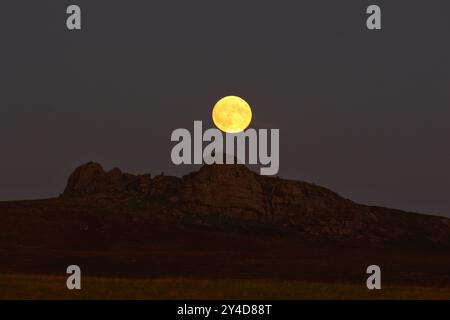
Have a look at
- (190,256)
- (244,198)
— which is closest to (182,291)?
(190,256)

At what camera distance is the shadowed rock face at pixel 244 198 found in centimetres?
13238

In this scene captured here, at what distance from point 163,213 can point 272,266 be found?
50.5m

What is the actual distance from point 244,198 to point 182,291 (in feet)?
340

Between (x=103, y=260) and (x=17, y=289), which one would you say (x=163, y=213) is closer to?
(x=103, y=260)

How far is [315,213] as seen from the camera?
14050cm

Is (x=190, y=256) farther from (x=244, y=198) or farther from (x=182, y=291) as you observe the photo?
(x=182, y=291)

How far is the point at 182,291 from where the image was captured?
34.0 meters

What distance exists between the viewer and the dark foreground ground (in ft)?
124

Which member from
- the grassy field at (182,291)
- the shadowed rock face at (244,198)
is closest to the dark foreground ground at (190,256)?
the grassy field at (182,291)

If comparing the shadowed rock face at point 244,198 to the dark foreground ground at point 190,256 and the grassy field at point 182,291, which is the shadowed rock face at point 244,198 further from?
the grassy field at point 182,291

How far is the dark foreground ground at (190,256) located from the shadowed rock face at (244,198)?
7460 millimetres
